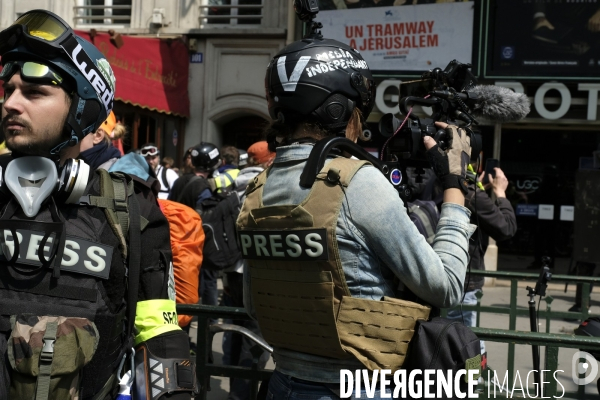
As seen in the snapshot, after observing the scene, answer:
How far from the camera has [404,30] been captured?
477 inches

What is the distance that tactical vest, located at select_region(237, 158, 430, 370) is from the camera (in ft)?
6.80

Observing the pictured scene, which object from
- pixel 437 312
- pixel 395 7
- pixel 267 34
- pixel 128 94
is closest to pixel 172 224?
pixel 437 312

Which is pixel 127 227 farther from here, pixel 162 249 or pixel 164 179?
pixel 164 179

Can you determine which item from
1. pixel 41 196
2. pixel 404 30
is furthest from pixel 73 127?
pixel 404 30

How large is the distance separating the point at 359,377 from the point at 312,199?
20.8 inches

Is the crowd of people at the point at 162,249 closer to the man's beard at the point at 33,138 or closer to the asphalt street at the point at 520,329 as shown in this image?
the man's beard at the point at 33,138

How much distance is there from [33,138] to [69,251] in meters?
0.34

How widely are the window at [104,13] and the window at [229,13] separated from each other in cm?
153

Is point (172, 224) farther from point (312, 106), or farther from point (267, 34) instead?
point (267, 34)

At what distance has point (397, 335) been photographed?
2.11 m

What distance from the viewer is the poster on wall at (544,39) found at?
37.1ft

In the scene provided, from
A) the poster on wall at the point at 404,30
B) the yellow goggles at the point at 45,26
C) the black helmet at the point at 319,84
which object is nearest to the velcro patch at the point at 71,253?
the yellow goggles at the point at 45,26

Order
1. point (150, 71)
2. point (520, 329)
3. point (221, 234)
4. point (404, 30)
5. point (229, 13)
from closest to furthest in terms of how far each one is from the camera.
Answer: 1. point (221, 234)
2. point (520, 329)
3. point (404, 30)
4. point (150, 71)
5. point (229, 13)

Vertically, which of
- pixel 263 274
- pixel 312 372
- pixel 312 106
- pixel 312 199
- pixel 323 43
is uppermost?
pixel 323 43
